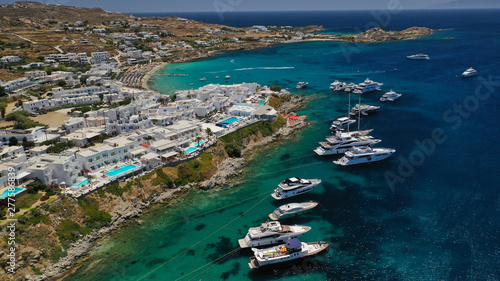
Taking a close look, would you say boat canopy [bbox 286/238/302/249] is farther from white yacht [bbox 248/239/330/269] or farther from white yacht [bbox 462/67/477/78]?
white yacht [bbox 462/67/477/78]

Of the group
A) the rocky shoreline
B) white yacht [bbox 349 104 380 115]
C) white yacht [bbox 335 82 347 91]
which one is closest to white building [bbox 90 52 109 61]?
white yacht [bbox 335 82 347 91]

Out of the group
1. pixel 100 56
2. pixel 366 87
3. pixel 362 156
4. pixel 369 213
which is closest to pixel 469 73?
pixel 366 87

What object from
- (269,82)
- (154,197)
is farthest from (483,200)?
(269,82)

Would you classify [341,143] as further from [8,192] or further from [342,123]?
[8,192]

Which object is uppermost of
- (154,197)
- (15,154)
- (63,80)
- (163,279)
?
(63,80)

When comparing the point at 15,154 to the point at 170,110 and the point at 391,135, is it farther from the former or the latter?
the point at 391,135

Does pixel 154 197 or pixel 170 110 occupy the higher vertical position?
pixel 170 110
